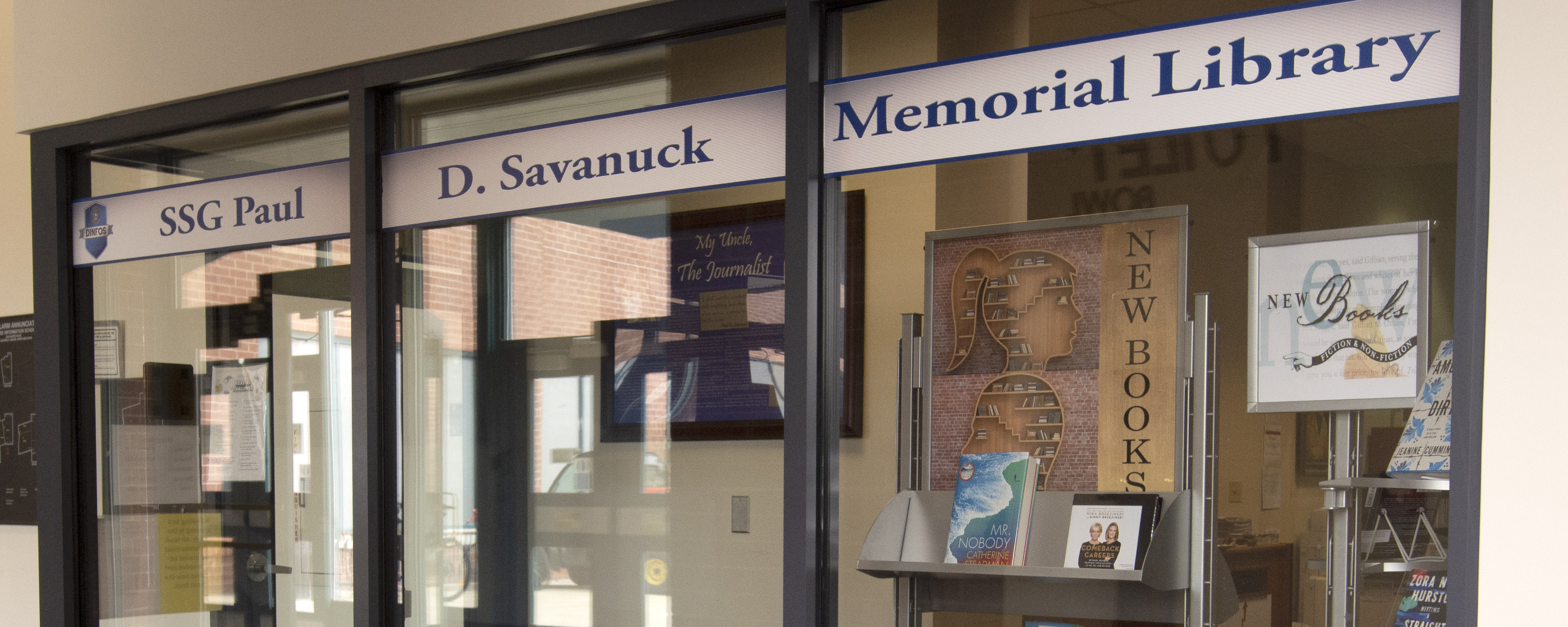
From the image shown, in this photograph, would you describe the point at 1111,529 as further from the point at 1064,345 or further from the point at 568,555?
the point at 568,555

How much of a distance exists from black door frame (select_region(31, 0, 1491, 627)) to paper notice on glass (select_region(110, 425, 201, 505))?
0.48 ft

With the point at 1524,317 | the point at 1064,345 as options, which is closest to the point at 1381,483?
the point at 1524,317

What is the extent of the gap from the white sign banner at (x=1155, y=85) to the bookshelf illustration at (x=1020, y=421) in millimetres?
541

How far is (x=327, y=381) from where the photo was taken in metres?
3.98

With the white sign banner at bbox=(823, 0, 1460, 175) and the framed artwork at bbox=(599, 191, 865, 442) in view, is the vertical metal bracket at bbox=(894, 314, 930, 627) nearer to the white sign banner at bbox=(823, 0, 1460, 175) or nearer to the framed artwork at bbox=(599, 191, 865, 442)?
the framed artwork at bbox=(599, 191, 865, 442)

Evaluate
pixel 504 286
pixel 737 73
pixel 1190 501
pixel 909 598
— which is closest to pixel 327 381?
pixel 504 286

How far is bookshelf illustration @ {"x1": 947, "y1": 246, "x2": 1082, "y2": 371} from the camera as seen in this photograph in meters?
2.80

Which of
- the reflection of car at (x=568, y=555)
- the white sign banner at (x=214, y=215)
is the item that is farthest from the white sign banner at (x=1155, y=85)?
the white sign banner at (x=214, y=215)

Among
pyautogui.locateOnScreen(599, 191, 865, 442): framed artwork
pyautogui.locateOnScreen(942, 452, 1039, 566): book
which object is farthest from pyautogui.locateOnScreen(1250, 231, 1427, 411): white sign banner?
pyautogui.locateOnScreen(599, 191, 865, 442): framed artwork

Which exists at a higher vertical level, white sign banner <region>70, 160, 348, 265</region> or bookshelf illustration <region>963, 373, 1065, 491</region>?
white sign banner <region>70, 160, 348, 265</region>

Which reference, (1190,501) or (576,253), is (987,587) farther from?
(576,253)

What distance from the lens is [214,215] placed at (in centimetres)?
420

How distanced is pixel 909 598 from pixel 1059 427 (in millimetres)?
553

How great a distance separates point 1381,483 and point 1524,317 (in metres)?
0.38
